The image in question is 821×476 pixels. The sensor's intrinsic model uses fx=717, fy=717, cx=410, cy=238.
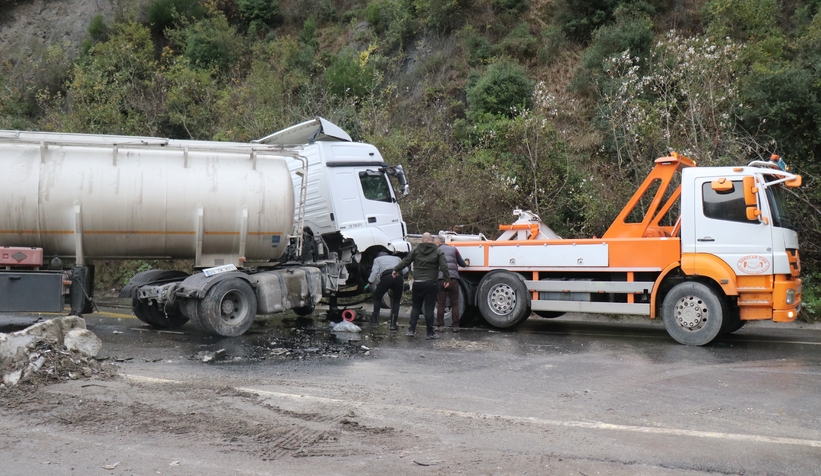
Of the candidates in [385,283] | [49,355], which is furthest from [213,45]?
[49,355]

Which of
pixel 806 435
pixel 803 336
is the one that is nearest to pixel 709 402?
pixel 806 435

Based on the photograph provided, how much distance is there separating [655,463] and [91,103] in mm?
25788

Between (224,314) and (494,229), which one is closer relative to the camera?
(224,314)

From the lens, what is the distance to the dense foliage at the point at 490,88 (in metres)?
16.5

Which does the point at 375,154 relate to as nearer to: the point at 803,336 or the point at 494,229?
the point at 494,229

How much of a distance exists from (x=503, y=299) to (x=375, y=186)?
352 cm

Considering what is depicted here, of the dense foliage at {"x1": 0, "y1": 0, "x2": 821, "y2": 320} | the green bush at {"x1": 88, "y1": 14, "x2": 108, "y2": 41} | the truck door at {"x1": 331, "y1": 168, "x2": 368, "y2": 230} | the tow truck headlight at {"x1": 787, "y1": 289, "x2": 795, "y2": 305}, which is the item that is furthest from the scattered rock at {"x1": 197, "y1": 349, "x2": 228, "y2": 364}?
the green bush at {"x1": 88, "y1": 14, "x2": 108, "y2": 41}

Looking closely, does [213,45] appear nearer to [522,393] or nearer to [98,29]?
[98,29]

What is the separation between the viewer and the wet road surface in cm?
494

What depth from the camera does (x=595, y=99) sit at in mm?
21703

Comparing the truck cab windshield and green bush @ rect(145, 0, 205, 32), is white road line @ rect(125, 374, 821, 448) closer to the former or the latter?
the truck cab windshield

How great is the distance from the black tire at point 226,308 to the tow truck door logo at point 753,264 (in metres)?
7.14

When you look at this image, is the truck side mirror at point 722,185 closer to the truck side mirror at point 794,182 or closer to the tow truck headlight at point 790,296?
the truck side mirror at point 794,182

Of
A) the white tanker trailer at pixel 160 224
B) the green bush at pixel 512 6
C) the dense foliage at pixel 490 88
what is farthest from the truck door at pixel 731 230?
the green bush at pixel 512 6
